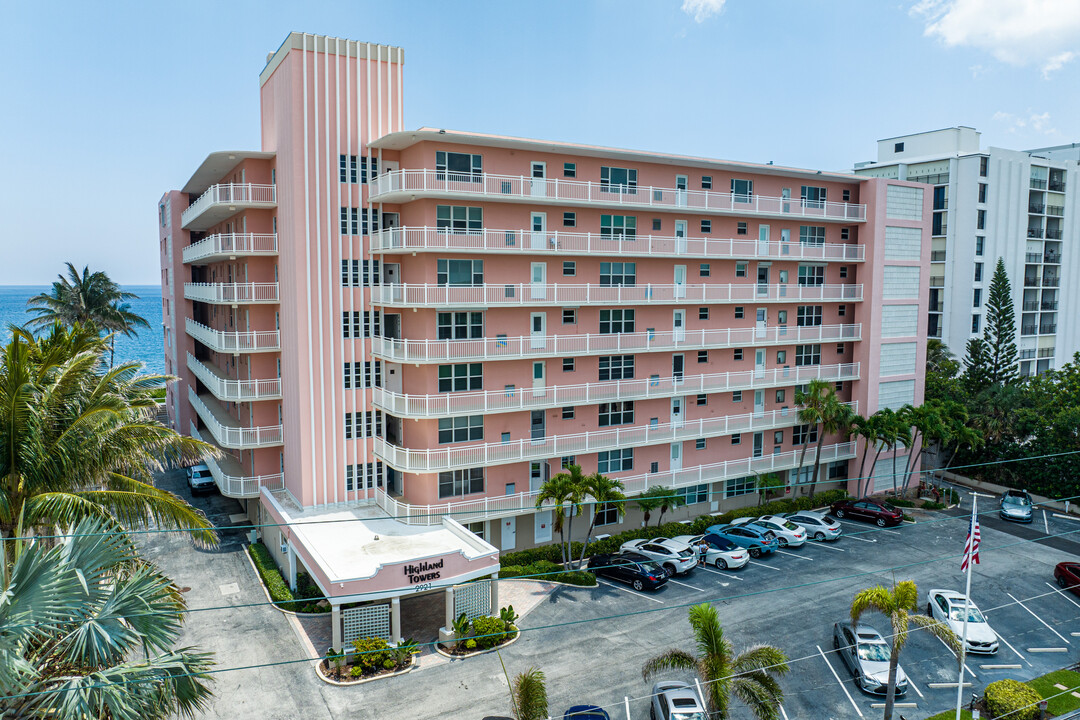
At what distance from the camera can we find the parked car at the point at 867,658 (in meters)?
24.6

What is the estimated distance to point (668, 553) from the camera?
34156 millimetres

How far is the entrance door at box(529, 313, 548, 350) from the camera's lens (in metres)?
35.7

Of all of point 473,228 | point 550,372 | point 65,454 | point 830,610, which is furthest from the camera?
point 550,372

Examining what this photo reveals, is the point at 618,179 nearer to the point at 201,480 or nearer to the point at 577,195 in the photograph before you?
the point at 577,195

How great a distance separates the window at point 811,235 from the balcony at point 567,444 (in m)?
10.2

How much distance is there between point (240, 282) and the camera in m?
40.0

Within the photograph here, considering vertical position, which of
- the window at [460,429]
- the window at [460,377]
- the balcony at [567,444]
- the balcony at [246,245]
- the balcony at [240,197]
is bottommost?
the balcony at [567,444]

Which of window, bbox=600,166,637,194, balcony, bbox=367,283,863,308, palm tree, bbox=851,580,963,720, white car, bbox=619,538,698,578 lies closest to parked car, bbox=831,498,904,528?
balcony, bbox=367,283,863,308

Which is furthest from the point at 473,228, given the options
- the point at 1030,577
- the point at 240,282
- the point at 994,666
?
the point at 1030,577

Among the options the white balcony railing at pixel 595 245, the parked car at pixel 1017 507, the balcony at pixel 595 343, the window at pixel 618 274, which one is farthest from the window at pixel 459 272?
the parked car at pixel 1017 507

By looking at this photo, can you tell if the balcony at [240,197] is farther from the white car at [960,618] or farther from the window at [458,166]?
the white car at [960,618]

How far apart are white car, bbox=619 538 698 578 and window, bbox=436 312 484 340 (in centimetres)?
1250

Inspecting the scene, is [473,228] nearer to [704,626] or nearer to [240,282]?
[240,282]

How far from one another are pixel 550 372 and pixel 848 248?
69.1 ft
